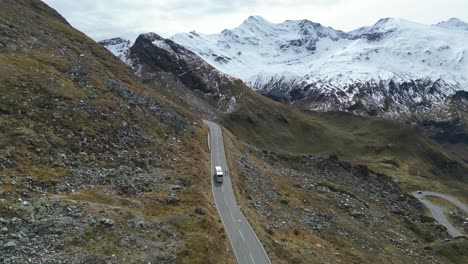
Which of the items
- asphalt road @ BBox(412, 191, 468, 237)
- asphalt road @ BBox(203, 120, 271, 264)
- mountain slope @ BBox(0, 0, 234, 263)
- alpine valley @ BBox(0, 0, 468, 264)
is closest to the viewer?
mountain slope @ BBox(0, 0, 234, 263)

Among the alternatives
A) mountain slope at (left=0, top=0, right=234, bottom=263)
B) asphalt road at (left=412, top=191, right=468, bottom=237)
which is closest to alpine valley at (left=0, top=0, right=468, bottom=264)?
mountain slope at (left=0, top=0, right=234, bottom=263)

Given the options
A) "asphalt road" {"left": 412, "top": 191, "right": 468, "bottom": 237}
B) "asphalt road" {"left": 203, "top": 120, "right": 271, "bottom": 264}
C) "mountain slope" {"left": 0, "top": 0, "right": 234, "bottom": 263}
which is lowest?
"asphalt road" {"left": 412, "top": 191, "right": 468, "bottom": 237}

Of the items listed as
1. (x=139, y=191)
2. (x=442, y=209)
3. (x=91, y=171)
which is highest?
(x=91, y=171)

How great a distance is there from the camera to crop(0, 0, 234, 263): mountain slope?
145ft

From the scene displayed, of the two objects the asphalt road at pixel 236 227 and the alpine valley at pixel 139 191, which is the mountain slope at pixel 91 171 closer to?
the alpine valley at pixel 139 191

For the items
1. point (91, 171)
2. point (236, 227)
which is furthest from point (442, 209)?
point (91, 171)

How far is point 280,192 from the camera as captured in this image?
308 ft

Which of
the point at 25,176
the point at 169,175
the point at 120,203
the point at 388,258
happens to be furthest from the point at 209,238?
the point at 388,258

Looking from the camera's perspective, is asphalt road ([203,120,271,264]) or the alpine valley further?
asphalt road ([203,120,271,264])

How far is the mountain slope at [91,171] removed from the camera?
44094 millimetres

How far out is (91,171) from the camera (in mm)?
62125

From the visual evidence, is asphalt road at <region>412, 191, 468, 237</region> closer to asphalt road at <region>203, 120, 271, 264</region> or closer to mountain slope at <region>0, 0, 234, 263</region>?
asphalt road at <region>203, 120, 271, 264</region>

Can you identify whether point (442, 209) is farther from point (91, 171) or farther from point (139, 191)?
point (91, 171)

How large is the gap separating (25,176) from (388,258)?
6729 cm
